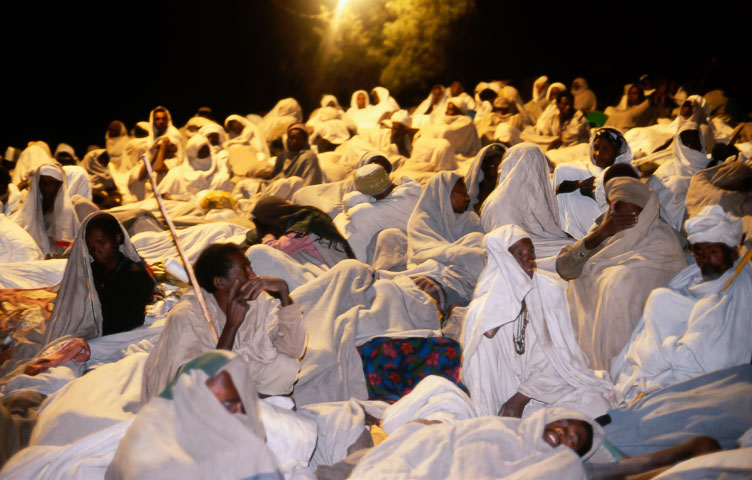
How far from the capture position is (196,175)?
927 centimetres

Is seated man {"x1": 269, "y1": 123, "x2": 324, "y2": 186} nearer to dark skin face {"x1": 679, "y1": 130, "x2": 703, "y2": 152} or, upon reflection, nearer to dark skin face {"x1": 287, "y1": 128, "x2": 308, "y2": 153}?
dark skin face {"x1": 287, "y1": 128, "x2": 308, "y2": 153}

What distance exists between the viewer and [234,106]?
55.2ft

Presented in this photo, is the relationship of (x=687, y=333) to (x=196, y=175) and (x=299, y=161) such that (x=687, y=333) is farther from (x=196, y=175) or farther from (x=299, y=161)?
(x=196, y=175)

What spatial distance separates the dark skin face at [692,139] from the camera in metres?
6.14

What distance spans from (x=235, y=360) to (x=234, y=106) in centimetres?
1509

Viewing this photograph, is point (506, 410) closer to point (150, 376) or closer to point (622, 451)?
point (622, 451)

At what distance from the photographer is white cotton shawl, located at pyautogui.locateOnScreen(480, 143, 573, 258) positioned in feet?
16.0

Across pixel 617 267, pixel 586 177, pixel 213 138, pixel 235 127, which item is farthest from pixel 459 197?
pixel 235 127

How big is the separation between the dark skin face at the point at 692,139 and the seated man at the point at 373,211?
2.29 metres

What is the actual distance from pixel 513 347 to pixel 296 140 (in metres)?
5.41

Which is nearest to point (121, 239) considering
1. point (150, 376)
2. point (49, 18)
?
point (150, 376)

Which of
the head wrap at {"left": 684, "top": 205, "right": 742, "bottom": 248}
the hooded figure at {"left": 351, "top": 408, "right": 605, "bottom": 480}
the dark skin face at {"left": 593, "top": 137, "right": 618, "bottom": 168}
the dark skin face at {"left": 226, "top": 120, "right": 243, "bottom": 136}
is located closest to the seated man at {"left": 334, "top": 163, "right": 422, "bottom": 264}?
the dark skin face at {"left": 593, "top": 137, "right": 618, "bottom": 168}

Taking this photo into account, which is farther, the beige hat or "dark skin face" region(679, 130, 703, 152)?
"dark skin face" region(679, 130, 703, 152)

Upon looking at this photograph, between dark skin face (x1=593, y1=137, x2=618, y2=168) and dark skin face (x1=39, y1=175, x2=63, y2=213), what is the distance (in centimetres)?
442
